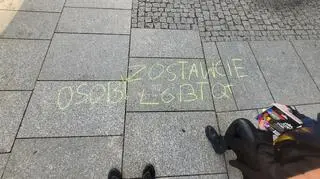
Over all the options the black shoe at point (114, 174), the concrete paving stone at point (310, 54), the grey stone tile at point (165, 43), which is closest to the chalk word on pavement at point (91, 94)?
the grey stone tile at point (165, 43)

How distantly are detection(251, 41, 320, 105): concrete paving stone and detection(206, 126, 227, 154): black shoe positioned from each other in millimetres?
1144

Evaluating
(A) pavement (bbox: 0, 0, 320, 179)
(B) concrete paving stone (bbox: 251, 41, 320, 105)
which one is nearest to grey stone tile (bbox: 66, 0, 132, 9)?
(A) pavement (bbox: 0, 0, 320, 179)

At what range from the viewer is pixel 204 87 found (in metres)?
3.87

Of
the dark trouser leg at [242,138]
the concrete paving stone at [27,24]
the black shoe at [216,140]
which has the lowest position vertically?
the black shoe at [216,140]

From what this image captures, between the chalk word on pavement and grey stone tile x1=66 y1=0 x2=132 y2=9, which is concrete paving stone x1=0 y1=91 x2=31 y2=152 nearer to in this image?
the chalk word on pavement

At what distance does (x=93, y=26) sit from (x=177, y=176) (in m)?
2.77

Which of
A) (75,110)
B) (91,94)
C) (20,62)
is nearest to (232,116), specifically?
(91,94)

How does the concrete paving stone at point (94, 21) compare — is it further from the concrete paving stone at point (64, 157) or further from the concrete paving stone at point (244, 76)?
the concrete paving stone at point (64, 157)

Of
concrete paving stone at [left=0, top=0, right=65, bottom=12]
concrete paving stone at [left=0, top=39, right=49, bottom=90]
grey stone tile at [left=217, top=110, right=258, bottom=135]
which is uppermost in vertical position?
concrete paving stone at [left=0, top=0, right=65, bottom=12]

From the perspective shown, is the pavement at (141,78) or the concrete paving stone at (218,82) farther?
the concrete paving stone at (218,82)

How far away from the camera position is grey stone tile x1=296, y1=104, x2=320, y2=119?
3.71m

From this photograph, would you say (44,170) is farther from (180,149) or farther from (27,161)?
(180,149)

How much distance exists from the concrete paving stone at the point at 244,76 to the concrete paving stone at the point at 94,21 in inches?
63.1

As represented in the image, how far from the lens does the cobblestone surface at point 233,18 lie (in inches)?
187
